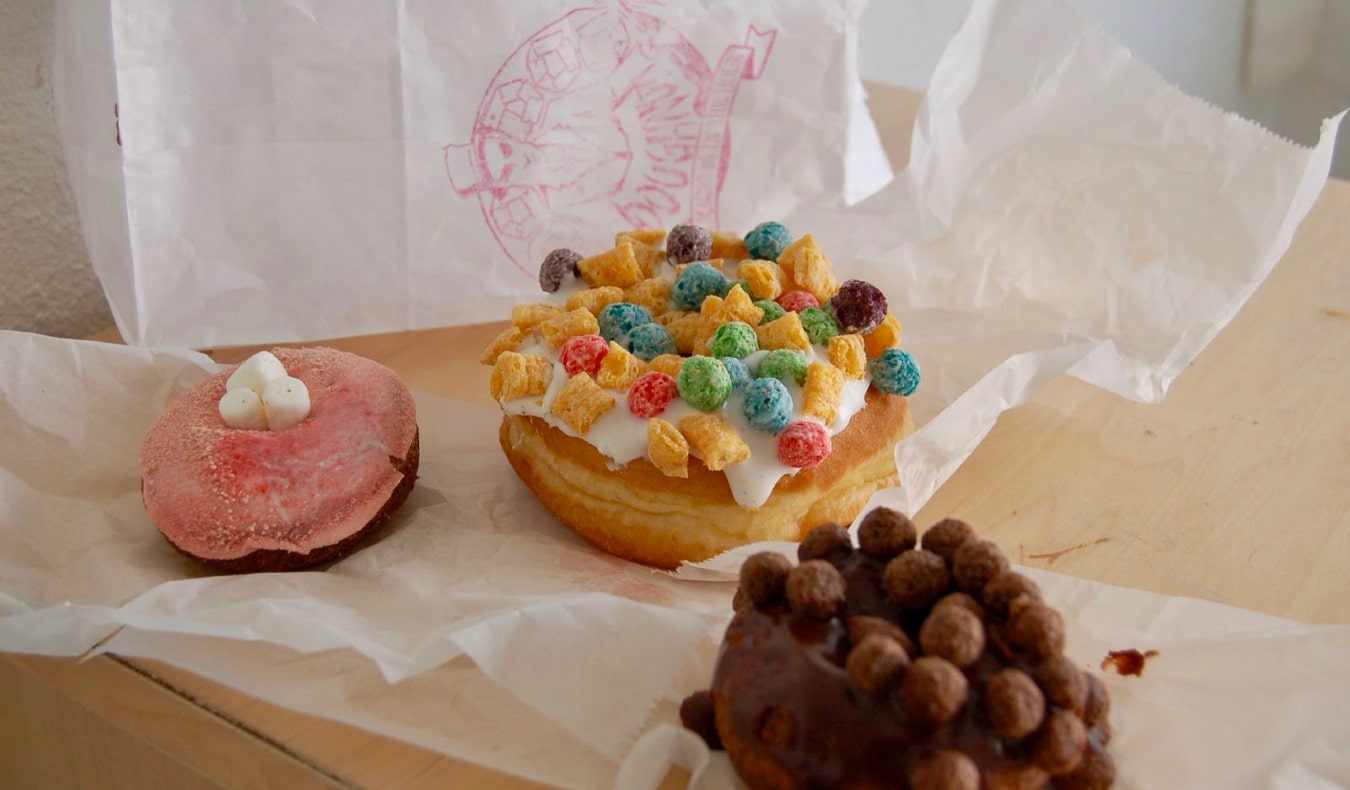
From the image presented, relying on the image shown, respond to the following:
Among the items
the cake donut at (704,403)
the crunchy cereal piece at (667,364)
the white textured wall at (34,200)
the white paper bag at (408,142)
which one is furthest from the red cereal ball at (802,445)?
the white textured wall at (34,200)

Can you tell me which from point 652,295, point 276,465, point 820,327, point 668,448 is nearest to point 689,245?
point 652,295

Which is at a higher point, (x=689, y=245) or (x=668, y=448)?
(x=689, y=245)

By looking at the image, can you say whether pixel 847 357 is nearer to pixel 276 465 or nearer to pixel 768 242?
pixel 768 242

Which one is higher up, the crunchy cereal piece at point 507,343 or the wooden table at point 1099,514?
the crunchy cereal piece at point 507,343

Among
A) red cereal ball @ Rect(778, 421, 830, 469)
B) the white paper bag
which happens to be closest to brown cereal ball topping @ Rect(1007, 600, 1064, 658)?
red cereal ball @ Rect(778, 421, 830, 469)

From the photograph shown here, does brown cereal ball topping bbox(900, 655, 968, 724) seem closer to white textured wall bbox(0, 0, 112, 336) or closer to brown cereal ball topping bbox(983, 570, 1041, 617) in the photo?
brown cereal ball topping bbox(983, 570, 1041, 617)

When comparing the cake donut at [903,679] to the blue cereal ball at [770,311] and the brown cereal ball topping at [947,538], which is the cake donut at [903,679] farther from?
the blue cereal ball at [770,311]
